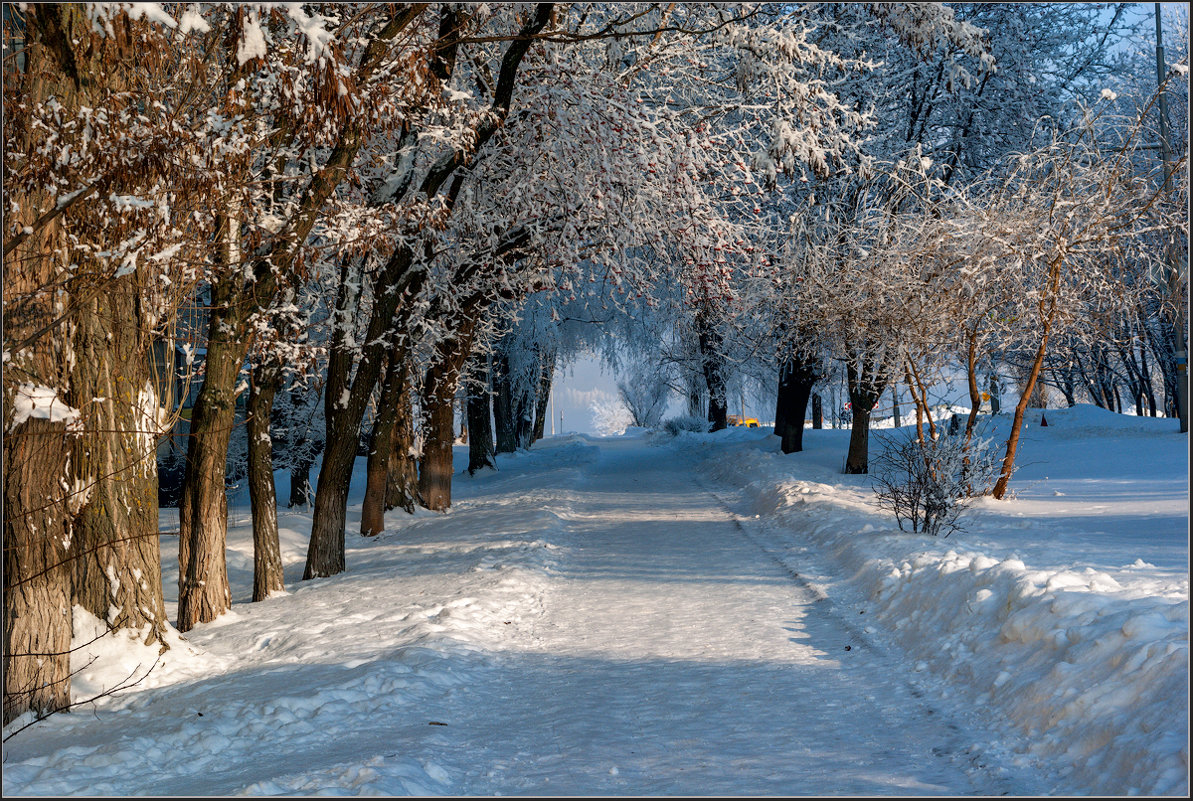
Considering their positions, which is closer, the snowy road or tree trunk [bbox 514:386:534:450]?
the snowy road

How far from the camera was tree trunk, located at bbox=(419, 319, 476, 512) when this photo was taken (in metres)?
16.2

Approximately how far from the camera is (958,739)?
4.86 metres

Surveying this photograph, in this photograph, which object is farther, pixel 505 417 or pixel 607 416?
pixel 607 416

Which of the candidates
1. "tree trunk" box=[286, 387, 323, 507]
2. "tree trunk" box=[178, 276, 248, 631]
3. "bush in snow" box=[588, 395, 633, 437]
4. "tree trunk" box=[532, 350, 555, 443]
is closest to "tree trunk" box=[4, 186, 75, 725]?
"tree trunk" box=[178, 276, 248, 631]

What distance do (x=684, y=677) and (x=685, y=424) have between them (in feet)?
145

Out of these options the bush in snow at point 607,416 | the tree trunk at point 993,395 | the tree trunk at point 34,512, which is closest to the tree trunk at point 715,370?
the tree trunk at point 993,395

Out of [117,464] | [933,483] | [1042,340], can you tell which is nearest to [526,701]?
[117,464]

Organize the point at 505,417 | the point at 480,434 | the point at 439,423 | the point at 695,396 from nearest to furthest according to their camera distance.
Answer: the point at 439,423, the point at 480,434, the point at 505,417, the point at 695,396

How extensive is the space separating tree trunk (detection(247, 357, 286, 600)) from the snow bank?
630 centimetres

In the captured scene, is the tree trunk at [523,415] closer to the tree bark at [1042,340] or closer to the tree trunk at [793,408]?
the tree trunk at [793,408]

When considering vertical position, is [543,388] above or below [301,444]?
above

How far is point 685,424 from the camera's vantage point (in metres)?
50.3

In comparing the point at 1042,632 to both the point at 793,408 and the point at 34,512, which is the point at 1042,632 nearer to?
the point at 34,512

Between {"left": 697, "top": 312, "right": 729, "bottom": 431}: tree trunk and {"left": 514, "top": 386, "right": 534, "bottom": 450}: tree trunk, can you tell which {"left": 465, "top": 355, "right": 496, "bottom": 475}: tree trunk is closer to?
{"left": 514, "top": 386, "right": 534, "bottom": 450}: tree trunk
